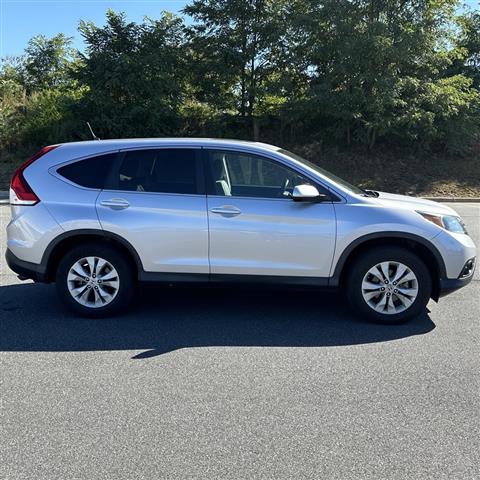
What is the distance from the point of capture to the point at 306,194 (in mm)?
4938

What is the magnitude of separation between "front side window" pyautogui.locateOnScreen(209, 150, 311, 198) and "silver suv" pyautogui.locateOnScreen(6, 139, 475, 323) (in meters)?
0.01

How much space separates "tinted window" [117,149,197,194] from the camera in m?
5.22

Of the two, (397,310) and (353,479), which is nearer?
(353,479)

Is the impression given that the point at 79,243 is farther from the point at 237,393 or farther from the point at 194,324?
the point at 237,393

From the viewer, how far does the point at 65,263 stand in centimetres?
521

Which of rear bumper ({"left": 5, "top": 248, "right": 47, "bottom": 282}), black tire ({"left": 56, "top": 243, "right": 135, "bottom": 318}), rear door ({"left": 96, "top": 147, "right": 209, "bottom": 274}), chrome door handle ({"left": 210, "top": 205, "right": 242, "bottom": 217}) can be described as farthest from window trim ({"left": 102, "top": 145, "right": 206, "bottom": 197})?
rear bumper ({"left": 5, "top": 248, "right": 47, "bottom": 282})

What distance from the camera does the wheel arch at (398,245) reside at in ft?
16.5

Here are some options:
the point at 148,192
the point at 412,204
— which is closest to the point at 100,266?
the point at 148,192

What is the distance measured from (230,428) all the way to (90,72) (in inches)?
690

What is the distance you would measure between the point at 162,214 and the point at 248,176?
933 millimetres

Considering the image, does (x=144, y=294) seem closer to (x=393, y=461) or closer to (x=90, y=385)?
(x=90, y=385)

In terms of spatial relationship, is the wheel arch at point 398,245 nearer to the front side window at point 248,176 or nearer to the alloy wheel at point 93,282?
the front side window at point 248,176

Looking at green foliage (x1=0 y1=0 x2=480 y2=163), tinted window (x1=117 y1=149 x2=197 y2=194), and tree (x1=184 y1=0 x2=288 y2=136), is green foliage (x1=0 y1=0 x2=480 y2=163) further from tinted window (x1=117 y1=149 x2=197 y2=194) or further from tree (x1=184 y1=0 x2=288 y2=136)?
tinted window (x1=117 y1=149 x2=197 y2=194)

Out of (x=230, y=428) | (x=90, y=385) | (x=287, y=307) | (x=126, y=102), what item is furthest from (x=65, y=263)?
(x=126, y=102)
